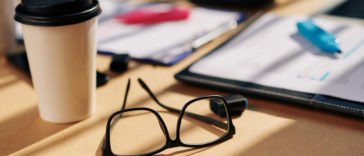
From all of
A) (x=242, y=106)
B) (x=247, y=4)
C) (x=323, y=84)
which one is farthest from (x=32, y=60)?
(x=247, y=4)

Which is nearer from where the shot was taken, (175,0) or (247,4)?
(247,4)

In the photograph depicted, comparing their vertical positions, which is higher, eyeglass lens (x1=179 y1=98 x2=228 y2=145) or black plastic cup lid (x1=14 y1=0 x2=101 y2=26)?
black plastic cup lid (x1=14 y1=0 x2=101 y2=26)

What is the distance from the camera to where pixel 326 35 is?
2.64ft

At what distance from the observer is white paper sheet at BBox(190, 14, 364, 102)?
0.66 meters

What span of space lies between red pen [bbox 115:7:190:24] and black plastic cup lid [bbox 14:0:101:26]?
480 millimetres

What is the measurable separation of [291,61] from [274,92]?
123mm

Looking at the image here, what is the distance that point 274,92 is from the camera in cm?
66

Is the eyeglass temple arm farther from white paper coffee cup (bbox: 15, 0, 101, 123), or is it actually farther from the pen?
the pen

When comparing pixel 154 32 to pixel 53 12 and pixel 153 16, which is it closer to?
pixel 153 16

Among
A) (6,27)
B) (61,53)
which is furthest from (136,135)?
(6,27)

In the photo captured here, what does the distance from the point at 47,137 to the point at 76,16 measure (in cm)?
19

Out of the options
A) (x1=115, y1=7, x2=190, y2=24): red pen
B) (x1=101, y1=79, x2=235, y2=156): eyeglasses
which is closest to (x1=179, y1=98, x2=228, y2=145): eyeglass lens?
(x1=101, y1=79, x2=235, y2=156): eyeglasses

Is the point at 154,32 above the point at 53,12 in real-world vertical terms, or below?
below

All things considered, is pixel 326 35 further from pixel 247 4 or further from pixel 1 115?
pixel 1 115
